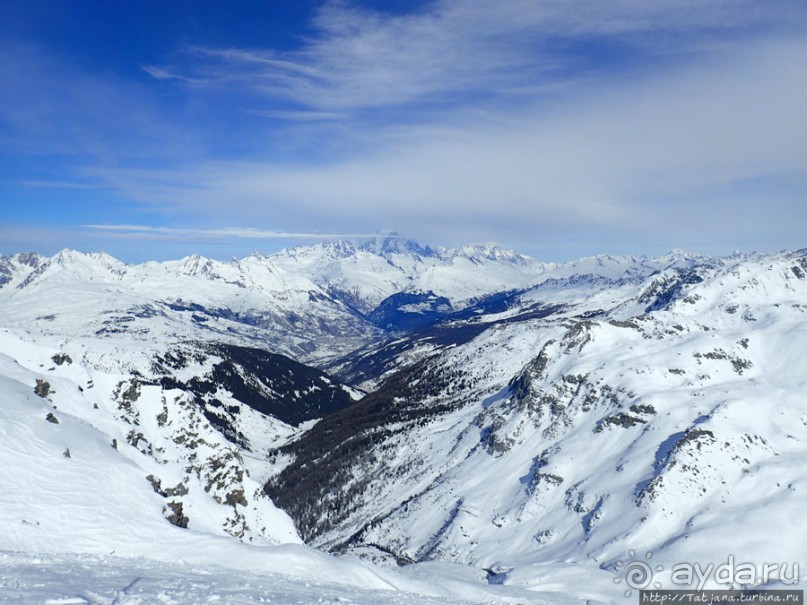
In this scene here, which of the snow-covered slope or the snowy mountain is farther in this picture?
the snow-covered slope

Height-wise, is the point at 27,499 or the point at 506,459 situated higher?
the point at 27,499

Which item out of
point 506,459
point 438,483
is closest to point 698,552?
point 506,459

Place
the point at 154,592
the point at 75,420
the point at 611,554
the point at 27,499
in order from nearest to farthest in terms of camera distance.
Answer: the point at 154,592 → the point at 27,499 → the point at 75,420 → the point at 611,554

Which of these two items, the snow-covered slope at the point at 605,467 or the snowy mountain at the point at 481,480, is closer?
the snowy mountain at the point at 481,480

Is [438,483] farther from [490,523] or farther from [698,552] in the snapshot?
[698,552]

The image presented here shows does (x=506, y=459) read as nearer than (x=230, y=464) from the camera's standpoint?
No

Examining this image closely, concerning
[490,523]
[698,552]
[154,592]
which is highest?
[154,592]

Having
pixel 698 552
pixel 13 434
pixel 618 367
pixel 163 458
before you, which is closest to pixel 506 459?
pixel 618 367

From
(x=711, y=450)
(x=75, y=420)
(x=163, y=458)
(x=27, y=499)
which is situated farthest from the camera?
(x=711, y=450)

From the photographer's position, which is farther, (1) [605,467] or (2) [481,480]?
(2) [481,480]

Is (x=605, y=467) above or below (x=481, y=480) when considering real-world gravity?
above
